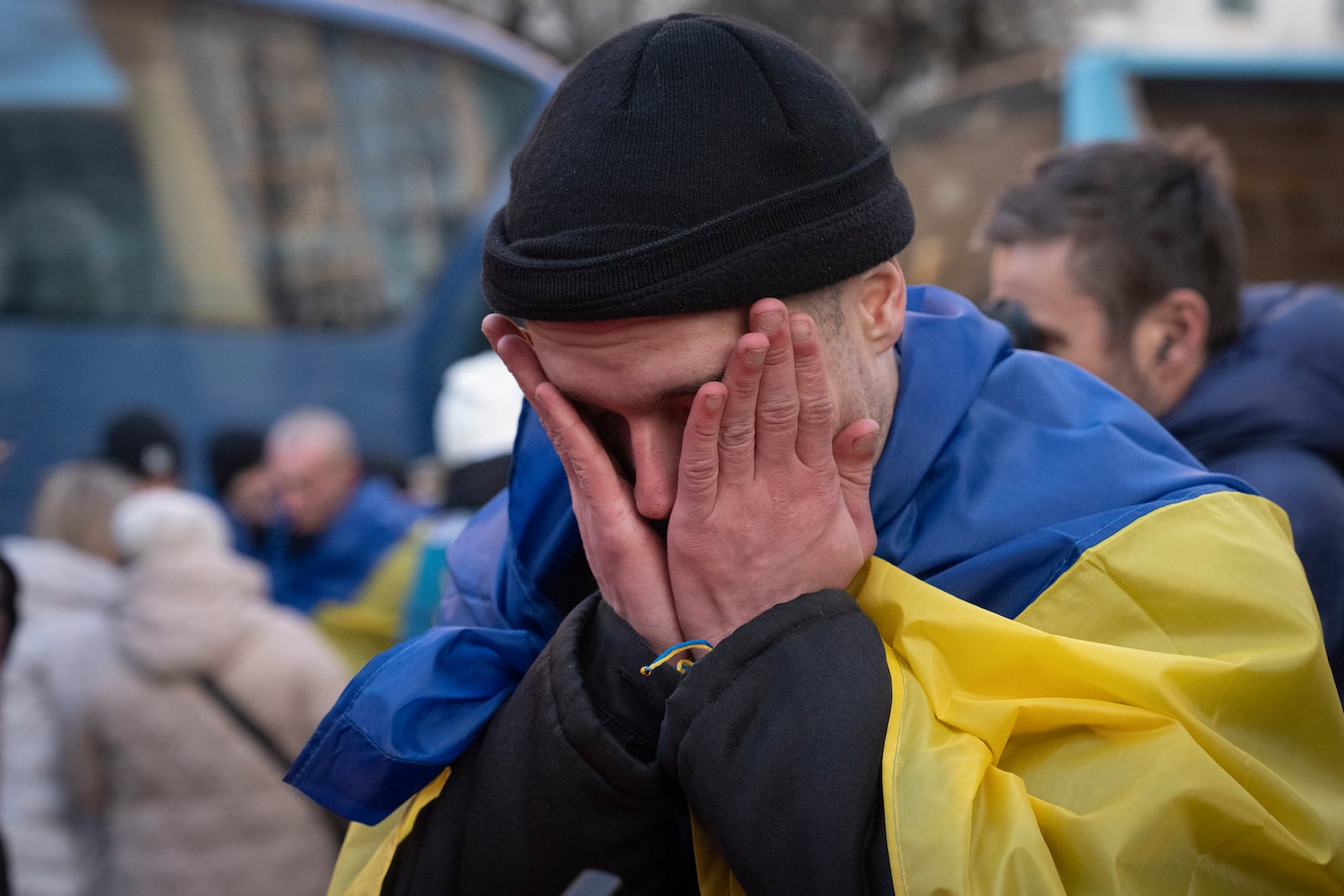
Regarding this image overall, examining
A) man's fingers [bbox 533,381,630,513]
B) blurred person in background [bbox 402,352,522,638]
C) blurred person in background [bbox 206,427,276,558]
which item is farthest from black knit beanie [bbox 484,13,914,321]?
blurred person in background [bbox 206,427,276,558]

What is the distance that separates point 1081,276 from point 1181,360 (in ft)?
0.85

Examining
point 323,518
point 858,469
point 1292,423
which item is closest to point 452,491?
point 323,518

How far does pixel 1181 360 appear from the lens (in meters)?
2.19

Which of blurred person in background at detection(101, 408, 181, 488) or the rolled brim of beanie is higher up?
the rolled brim of beanie

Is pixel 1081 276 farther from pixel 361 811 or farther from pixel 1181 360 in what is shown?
pixel 361 811

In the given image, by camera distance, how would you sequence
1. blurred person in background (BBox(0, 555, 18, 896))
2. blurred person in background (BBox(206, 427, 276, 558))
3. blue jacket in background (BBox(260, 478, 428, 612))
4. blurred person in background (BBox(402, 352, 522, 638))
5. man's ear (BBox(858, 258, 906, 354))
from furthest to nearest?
blurred person in background (BBox(206, 427, 276, 558)), blue jacket in background (BBox(260, 478, 428, 612)), blurred person in background (BBox(402, 352, 522, 638)), blurred person in background (BBox(0, 555, 18, 896)), man's ear (BBox(858, 258, 906, 354))

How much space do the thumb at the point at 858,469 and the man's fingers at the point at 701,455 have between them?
14 cm

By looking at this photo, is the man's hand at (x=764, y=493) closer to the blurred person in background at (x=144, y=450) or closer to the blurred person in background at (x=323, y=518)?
the blurred person in background at (x=323, y=518)

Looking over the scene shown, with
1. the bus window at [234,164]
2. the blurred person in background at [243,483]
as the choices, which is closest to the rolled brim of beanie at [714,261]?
the blurred person in background at [243,483]

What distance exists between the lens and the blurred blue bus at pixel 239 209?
21.3ft

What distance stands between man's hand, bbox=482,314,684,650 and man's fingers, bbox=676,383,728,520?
0.07 metres

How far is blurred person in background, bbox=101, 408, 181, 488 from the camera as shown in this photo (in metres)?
5.17

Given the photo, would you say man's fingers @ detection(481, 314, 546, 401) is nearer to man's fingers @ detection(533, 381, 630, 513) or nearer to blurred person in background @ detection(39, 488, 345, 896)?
man's fingers @ detection(533, 381, 630, 513)

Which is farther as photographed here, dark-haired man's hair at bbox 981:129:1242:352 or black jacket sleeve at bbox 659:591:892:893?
dark-haired man's hair at bbox 981:129:1242:352
